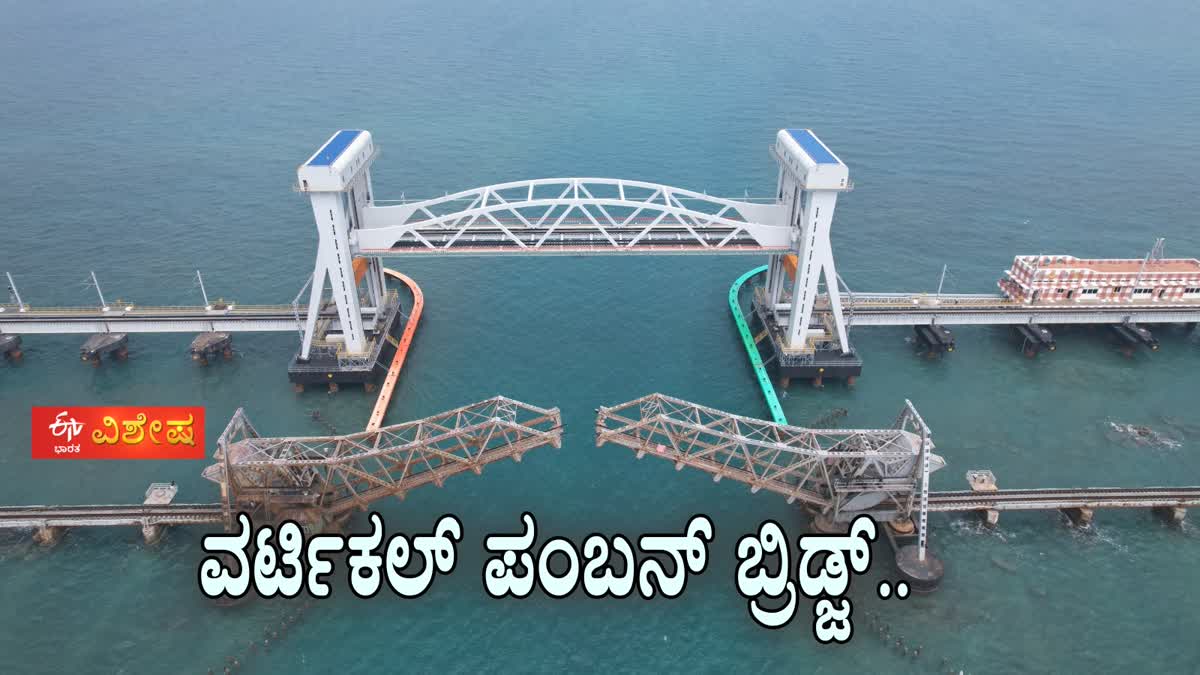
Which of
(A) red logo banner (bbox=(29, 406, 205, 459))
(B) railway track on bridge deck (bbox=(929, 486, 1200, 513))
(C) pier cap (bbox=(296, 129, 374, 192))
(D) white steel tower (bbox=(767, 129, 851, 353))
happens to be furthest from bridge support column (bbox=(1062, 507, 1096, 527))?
(A) red logo banner (bbox=(29, 406, 205, 459))

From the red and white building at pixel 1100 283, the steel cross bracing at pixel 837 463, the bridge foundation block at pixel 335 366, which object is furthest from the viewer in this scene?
the red and white building at pixel 1100 283

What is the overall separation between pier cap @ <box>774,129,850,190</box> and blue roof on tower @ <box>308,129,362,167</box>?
166ft

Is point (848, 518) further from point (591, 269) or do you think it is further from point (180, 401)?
point (180, 401)

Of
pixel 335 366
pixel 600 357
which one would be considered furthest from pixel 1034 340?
pixel 335 366

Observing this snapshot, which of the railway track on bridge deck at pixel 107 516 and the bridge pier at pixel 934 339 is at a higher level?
the bridge pier at pixel 934 339

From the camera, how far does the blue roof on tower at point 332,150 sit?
78000 millimetres

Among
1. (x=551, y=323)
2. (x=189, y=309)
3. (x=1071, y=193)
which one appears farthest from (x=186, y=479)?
(x=1071, y=193)

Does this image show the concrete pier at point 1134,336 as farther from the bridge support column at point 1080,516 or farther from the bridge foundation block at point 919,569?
the bridge foundation block at point 919,569

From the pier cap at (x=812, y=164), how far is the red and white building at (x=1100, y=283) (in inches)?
1310

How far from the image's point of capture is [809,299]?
83.6 metres

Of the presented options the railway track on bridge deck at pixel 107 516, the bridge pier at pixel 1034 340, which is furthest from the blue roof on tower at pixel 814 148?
the railway track on bridge deck at pixel 107 516

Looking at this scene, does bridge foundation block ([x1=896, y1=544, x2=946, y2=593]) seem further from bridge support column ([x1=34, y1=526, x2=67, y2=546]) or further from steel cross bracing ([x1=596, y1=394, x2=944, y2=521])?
bridge support column ([x1=34, y1=526, x2=67, y2=546])

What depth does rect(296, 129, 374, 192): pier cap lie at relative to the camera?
246ft

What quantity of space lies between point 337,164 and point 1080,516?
8026cm
